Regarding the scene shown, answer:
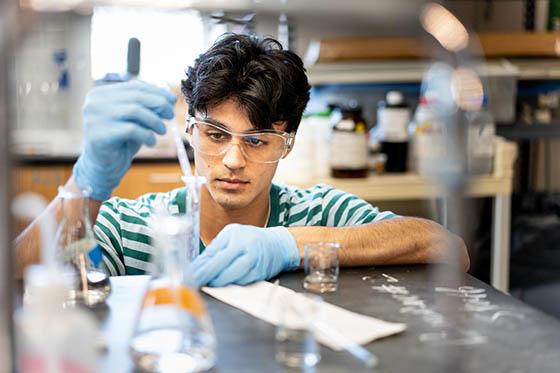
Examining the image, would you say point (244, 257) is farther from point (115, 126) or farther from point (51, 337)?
point (51, 337)

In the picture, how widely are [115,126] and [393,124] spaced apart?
1981mm

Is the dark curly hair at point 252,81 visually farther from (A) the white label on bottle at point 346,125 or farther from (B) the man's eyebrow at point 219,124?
(A) the white label on bottle at point 346,125

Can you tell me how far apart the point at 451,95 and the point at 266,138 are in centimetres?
112

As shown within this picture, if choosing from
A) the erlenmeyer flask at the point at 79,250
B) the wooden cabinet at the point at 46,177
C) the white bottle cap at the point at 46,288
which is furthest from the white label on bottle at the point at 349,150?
the white bottle cap at the point at 46,288

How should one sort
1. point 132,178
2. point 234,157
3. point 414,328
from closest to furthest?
1. point 414,328
2. point 234,157
3. point 132,178

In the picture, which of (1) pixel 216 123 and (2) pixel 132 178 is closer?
(1) pixel 216 123

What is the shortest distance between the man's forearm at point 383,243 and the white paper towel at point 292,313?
19 centimetres

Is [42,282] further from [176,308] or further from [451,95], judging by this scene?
[451,95]

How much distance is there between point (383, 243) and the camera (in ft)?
4.59

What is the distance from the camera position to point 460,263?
4.74ft

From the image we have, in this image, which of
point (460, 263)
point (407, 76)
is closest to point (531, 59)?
point (407, 76)

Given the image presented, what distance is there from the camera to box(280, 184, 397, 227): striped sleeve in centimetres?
177

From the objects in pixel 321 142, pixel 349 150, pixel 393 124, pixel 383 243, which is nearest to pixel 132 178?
pixel 321 142

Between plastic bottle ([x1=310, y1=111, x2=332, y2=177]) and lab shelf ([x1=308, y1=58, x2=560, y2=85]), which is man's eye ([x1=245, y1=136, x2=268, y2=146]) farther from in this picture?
lab shelf ([x1=308, y1=58, x2=560, y2=85])
